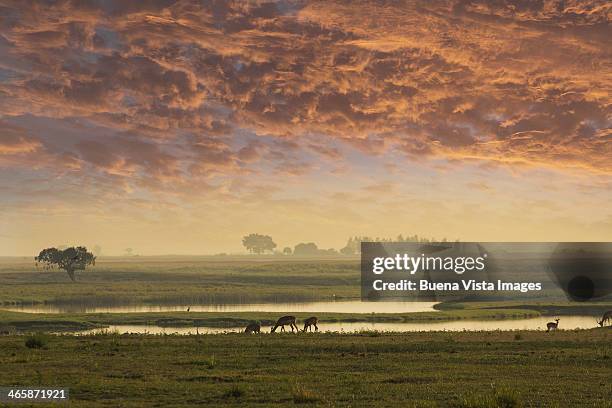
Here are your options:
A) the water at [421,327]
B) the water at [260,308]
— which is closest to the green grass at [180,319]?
the water at [421,327]

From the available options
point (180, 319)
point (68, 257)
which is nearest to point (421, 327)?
point (180, 319)

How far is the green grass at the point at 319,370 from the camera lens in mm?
21359

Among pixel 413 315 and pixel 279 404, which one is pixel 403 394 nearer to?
pixel 279 404

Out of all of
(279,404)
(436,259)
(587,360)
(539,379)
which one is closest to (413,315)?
(587,360)

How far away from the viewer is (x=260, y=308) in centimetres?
8381

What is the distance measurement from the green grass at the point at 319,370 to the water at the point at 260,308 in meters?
39.6

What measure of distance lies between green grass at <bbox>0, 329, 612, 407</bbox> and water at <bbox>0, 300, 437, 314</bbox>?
39.6 m

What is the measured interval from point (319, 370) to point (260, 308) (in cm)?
5723

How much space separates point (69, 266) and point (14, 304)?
52729 millimetres

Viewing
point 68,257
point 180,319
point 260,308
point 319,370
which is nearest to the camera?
point 319,370

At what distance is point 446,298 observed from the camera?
104188 millimetres

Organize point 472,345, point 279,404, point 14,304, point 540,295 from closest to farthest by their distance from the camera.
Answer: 1. point 279,404
2. point 472,345
3. point 14,304
4. point 540,295

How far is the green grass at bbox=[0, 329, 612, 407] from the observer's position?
2136 cm

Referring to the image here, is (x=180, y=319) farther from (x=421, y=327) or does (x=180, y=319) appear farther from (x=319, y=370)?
(x=319, y=370)
